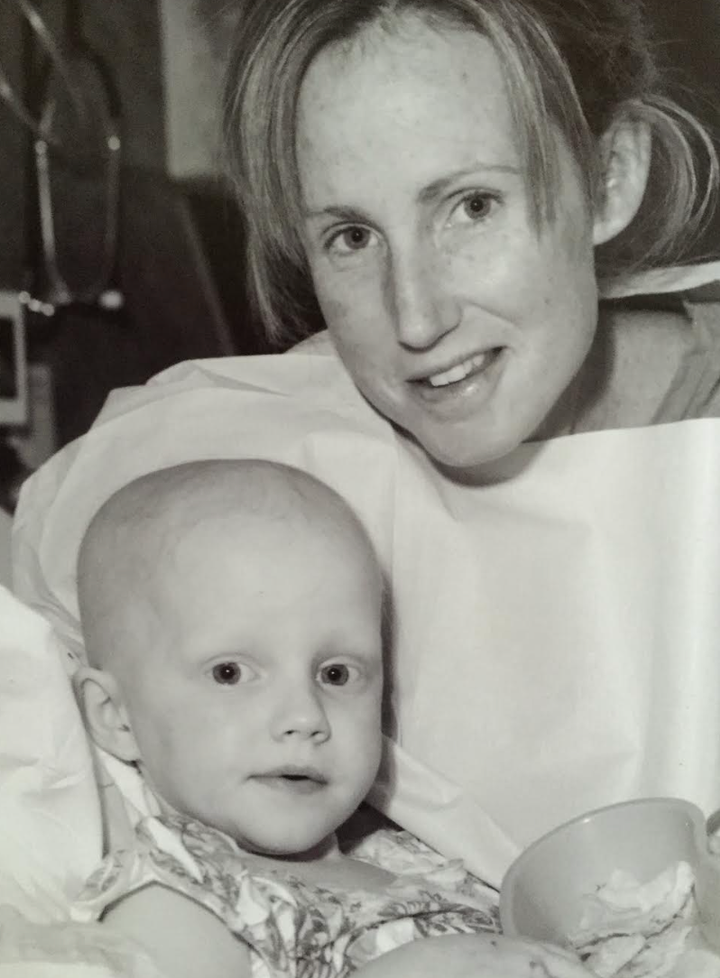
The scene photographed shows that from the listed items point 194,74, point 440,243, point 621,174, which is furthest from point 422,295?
point 194,74

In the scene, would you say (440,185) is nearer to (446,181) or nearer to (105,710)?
(446,181)

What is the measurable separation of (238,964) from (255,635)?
0.53 ft

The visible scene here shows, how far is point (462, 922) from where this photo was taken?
0.66 metres

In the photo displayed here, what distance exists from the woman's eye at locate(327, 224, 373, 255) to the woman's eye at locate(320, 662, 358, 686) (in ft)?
0.86

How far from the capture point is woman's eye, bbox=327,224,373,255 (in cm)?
76

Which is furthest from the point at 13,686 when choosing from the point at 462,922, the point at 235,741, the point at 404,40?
the point at 404,40

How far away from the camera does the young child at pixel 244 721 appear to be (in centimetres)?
61

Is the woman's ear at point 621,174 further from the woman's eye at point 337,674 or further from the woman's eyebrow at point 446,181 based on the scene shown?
the woman's eye at point 337,674

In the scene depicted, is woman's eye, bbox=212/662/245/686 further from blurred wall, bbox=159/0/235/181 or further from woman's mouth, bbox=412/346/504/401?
blurred wall, bbox=159/0/235/181

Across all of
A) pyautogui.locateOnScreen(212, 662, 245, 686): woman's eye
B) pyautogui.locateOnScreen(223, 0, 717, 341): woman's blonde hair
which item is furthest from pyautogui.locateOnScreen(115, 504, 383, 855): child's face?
pyautogui.locateOnScreen(223, 0, 717, 341): woman's blonde hair

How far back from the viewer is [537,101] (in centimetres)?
73

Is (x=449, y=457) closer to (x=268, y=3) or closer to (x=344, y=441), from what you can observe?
(x=344, y=441)

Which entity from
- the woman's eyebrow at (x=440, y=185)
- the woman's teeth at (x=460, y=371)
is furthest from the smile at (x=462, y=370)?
the woman's eyebrow at (x=440, y=185)

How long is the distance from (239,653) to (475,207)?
30 cm
